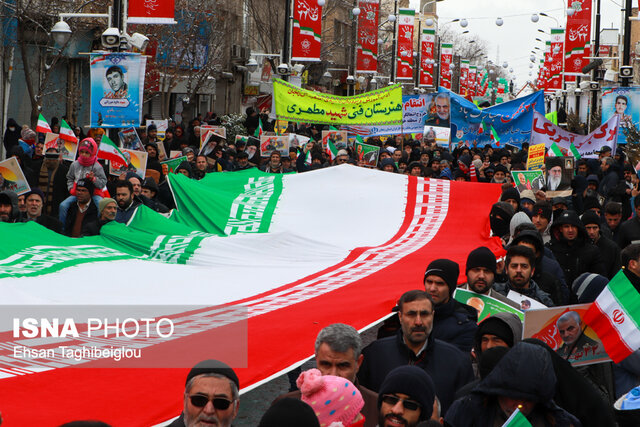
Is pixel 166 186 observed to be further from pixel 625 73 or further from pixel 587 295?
pixel 625 73

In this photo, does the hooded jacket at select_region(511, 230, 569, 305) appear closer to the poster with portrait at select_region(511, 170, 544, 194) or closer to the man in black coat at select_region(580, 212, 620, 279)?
the man in black coat at select_region(580, 212, 620, 279)

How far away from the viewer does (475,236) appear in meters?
12.1

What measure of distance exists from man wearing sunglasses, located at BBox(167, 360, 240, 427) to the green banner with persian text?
16422 millimetres

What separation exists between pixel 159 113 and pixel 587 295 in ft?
123

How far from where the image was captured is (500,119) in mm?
23031

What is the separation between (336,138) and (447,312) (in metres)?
15.3

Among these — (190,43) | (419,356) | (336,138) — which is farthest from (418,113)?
(419,356)

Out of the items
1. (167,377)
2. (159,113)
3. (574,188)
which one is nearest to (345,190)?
(574,188)

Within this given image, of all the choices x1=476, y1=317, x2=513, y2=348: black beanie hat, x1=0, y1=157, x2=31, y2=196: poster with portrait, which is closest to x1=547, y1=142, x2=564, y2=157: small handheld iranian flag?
x1=0, y1=157, x2=31, y2=196: poster with portrait

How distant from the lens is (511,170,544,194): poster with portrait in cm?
1442

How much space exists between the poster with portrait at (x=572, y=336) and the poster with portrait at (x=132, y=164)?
8729 millimetres

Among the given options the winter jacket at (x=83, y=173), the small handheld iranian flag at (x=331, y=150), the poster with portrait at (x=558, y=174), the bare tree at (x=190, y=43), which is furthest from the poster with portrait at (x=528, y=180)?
the bare tree at (x=190, y=43)

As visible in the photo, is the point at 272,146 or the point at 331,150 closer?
the point at 272,146

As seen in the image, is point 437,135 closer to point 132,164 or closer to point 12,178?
point 132,164
